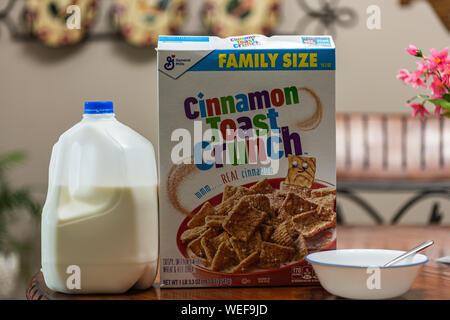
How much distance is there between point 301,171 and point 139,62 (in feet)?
7.77

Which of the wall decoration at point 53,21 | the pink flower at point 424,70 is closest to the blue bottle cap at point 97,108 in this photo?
the pink flower at point 424,70

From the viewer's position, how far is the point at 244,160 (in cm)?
77

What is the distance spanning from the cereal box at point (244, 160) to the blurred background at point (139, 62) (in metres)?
2.20

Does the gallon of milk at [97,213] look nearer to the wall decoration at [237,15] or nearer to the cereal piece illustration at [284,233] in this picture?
the cereal piece illustration at [284,233]

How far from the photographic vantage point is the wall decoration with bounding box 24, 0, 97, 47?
295 centimetres

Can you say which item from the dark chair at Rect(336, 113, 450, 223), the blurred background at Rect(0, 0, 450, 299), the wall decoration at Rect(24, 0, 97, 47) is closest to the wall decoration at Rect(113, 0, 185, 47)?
the blurred background at Rect(0, 0, 450, 299)

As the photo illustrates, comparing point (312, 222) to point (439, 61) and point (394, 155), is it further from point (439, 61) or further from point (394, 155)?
point (394, 155)

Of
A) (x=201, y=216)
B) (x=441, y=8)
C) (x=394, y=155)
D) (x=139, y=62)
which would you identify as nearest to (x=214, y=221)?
(x=201, y=216)

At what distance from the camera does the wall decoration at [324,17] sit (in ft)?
9.86

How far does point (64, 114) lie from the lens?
3010 mm

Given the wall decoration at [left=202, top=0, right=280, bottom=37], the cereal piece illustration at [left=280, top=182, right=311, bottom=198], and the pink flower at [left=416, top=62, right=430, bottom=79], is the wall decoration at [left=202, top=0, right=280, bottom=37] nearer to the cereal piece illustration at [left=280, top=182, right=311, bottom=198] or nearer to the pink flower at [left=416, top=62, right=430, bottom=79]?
the pink flower at [left=416, top=62, right=430, bottom=79]

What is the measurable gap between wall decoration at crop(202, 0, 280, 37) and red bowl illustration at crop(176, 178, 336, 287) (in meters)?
2.35

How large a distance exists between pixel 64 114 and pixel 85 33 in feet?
1.50

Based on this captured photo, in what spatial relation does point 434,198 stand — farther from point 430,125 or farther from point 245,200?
point 245,200
